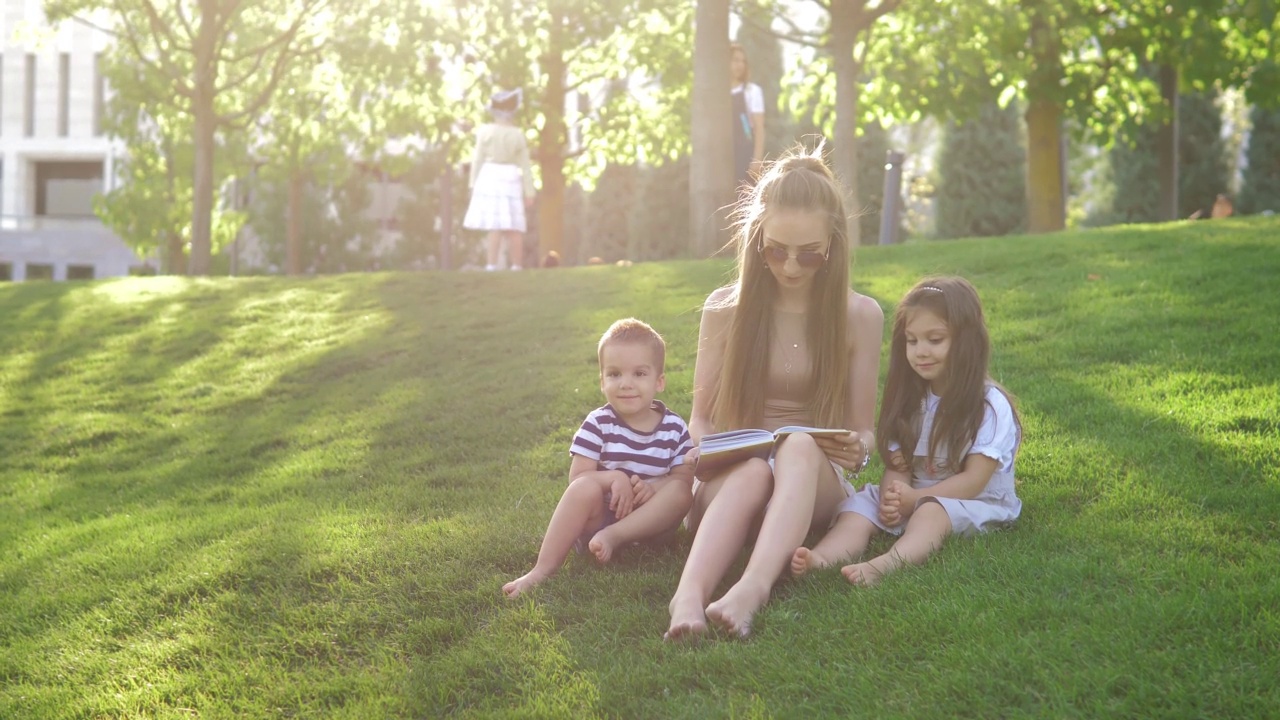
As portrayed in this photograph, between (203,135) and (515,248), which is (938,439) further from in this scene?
(203,135)

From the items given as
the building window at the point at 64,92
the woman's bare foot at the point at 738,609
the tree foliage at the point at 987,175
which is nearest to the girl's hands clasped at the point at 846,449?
the woman's bare foot at the point at 738,609

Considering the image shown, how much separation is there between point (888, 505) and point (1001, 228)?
→ 3018cm

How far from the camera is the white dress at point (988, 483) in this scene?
4.57 meters

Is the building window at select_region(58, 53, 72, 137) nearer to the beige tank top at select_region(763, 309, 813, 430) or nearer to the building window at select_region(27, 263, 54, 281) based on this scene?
the building window at select_region(27, 263, 54, 281)

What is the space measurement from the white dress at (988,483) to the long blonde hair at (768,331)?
341 millimetres

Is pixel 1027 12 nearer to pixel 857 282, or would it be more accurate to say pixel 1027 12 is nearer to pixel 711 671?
pixel 857 282

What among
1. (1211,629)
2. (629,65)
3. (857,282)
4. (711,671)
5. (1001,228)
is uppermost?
(629,65)

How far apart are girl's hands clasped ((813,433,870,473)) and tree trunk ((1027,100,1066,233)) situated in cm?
1584

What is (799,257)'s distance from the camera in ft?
15.4

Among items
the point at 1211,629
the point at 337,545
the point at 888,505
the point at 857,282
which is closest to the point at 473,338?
the point at 857,282

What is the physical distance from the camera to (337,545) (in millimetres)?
5516

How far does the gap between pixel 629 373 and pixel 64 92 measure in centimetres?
5910

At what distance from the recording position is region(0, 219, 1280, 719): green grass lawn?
145 inches

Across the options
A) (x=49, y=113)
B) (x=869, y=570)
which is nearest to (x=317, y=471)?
(x=869, y=570)
